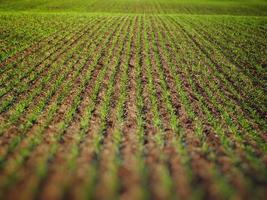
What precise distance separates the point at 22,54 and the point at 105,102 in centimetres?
841

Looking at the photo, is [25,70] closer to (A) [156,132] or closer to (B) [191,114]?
(A) [156,132]

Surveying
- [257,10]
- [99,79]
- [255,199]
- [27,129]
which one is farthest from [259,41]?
[257,10]

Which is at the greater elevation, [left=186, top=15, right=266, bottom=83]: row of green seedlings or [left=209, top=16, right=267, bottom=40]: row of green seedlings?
[left=209, top=16, right=267, bottom=40]: row of green seedlings

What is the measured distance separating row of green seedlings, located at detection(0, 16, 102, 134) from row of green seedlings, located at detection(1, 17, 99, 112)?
0.23 meters

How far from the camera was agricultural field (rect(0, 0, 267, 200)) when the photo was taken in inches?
221

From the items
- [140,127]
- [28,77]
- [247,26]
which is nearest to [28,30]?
[28,77]

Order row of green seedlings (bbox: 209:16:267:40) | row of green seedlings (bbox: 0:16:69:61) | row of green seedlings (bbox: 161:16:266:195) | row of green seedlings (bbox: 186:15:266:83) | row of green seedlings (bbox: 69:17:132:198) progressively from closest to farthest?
row of green seedlings (bbox: 69:17:132:198)
row of green seedlings (bbox: 161:16:266:195)
row of green seedlings (bbox: 186:15:266:83)
row of green seedlings (bbox: 0:16:69:61)
row of green seedlings (bbox: 209:16:267:40)

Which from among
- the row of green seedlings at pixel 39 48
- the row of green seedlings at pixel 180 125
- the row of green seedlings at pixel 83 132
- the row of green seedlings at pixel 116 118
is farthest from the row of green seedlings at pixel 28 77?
the row of green seedlings at pixel 180 125

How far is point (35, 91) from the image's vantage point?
10312 mm

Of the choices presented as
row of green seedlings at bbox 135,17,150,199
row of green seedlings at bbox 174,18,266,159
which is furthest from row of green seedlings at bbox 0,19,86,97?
row of green seedlings at bbox 174,18,266,159

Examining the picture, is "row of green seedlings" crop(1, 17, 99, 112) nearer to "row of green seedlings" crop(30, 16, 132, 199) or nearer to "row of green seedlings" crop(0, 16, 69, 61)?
"row of green seedlings" crop(0, 16, 69, 61)

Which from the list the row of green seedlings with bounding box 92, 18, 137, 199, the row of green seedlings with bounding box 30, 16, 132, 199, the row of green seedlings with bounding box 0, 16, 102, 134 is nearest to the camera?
the row of green seedlings with bounding box 92, 18, 137, 199

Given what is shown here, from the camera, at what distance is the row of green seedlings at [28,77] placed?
9.72 metres

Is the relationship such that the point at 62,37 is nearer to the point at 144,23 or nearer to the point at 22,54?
the point at 22,54
